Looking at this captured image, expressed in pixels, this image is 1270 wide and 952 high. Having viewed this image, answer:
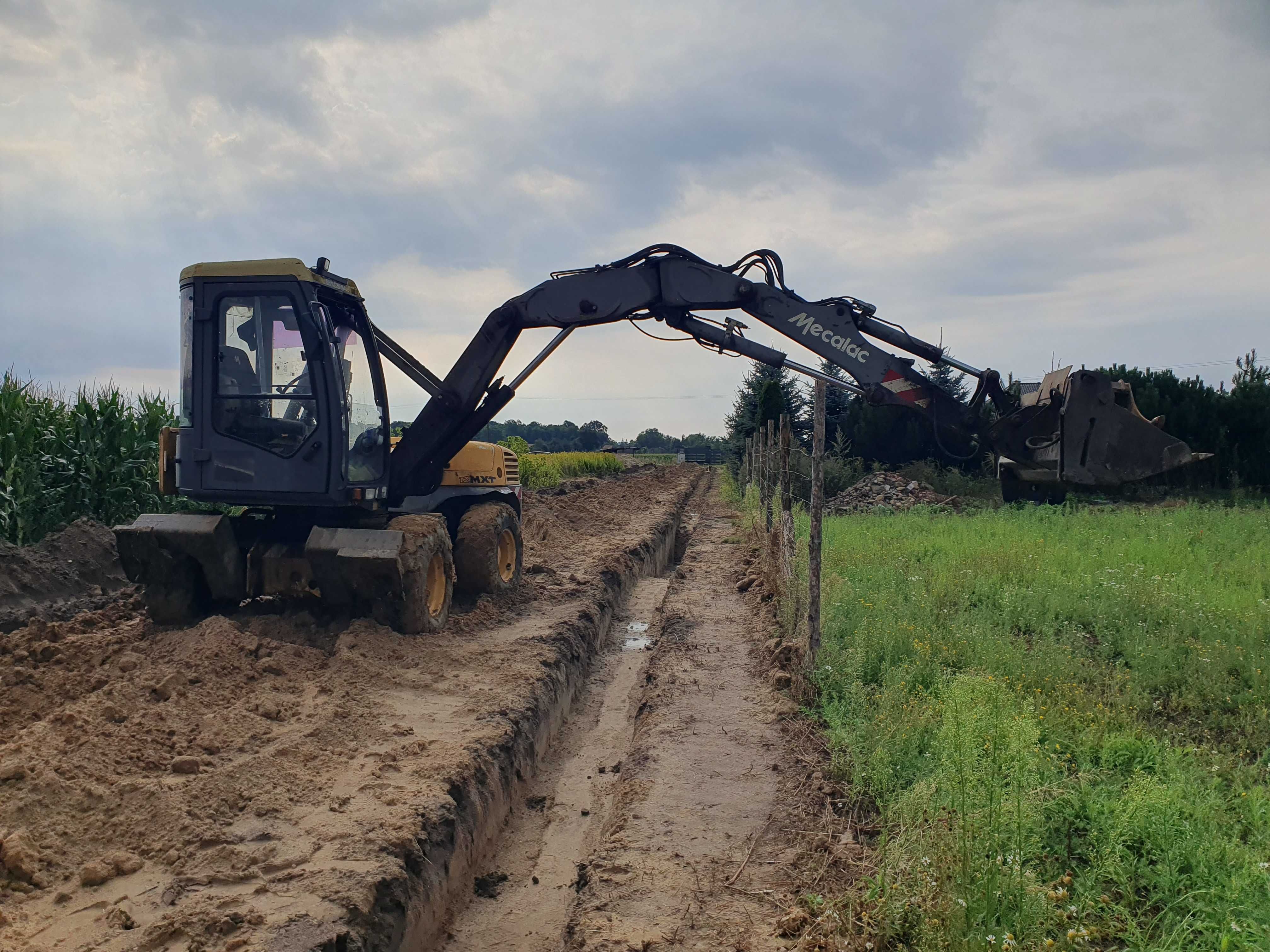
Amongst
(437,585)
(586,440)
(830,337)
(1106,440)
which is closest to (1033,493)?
(1106,440)

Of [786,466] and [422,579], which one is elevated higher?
[786,466]

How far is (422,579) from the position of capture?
25.8ft

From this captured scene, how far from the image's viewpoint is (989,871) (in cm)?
333

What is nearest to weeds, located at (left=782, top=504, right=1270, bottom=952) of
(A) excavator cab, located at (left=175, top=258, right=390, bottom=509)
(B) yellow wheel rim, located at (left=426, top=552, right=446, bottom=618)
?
(B) yellow wheel rim, located at (left=426, top=552, right=446, bottom=618)

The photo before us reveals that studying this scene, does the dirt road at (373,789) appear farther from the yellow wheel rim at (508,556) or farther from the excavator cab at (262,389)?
the yellow wheel rim at (508,556)

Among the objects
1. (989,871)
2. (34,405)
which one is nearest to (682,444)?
(34,405)

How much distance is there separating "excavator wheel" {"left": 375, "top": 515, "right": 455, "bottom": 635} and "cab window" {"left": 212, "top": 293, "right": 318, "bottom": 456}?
4.05 ft

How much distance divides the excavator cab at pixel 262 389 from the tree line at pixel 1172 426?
1040 centimetres

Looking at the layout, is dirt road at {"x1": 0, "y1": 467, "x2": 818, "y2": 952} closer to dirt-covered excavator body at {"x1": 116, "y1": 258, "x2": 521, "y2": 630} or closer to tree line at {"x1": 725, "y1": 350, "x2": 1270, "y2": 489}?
dirt-covered excavator body at {"x1": 116, "y1": 258, "x2": 521, "y2": 630}

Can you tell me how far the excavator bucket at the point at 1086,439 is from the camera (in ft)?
24.5

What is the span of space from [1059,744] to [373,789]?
3579 millimetres

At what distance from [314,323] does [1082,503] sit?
45.7 ft

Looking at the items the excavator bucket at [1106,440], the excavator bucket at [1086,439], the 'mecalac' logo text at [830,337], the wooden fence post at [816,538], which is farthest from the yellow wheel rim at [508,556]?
the excavator bucket at [1106,440]

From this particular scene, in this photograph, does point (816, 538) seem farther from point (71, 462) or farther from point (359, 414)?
point (71, 462)
